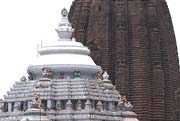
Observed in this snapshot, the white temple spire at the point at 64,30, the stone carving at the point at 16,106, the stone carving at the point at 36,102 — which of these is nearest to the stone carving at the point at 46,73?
the stone carving at the point at 36,102

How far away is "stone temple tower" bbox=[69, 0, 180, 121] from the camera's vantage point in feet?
242

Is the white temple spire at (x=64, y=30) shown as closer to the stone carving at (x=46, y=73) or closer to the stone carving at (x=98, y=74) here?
the stone carving at (x=98, y=74)

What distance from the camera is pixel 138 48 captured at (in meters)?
75.2

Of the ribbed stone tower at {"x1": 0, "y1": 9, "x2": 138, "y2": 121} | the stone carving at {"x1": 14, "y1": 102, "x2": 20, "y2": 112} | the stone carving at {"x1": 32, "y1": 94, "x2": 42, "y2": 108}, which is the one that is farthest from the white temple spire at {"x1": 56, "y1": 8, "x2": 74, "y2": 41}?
the stone carving at {"x1": 32, "y1": 94, "x2": 42, "y2": 108}

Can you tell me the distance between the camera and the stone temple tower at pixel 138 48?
73.8m

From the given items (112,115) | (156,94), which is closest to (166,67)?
(156,94)

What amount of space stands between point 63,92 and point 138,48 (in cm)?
2960

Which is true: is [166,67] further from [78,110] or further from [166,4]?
[78,110]

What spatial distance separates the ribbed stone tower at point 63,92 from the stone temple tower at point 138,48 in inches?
966

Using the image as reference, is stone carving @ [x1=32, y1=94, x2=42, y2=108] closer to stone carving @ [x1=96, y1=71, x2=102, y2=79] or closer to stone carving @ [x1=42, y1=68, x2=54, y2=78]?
stone carving @ [x1=42, y1=68, x2=54, y2=78]

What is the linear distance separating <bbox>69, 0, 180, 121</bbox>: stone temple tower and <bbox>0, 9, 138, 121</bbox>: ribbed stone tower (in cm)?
2454

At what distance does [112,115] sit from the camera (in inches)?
1869

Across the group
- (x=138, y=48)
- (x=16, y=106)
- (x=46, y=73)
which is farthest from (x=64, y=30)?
(x=138, y=48)

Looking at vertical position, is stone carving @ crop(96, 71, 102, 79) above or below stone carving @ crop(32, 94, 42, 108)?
above
